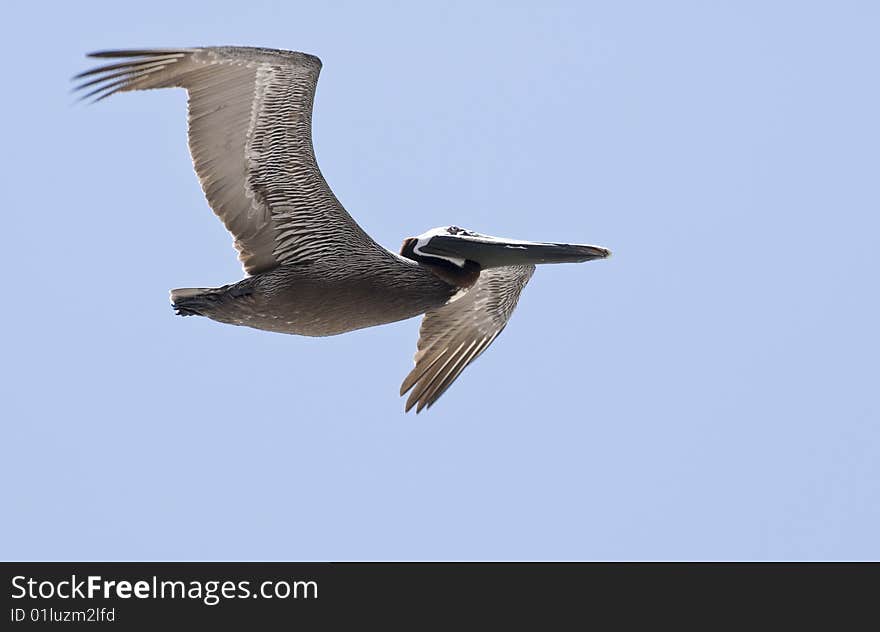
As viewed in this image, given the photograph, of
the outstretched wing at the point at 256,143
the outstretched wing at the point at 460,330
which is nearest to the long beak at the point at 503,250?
the outstretched wing at the point at 256,143

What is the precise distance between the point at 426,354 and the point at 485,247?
4.90 feet

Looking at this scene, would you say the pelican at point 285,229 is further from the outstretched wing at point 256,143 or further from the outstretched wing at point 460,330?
the outstretched wing at point 460,330

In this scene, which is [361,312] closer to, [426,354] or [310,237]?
[310,237]

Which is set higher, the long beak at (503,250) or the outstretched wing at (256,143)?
the outstretched wing at (256,143)

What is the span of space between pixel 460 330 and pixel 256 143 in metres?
2.82

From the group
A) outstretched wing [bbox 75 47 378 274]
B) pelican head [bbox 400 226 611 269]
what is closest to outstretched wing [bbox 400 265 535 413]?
pelican head [bbox 400 226 611 269]

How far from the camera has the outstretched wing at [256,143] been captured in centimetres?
833

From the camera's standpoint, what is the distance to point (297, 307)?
909cm

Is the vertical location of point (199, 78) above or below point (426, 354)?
above

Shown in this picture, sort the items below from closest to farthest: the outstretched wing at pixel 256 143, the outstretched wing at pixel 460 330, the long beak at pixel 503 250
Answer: the outstretched wing at pixel 256 143, the long beak at pixel 503 250, the outstretched wing at pixel 460 330

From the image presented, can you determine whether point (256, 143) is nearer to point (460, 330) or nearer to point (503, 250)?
point (503, 250)

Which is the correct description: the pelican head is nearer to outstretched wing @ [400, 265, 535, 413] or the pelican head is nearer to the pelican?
the pelican

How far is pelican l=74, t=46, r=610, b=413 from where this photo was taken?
8461 millimetres
